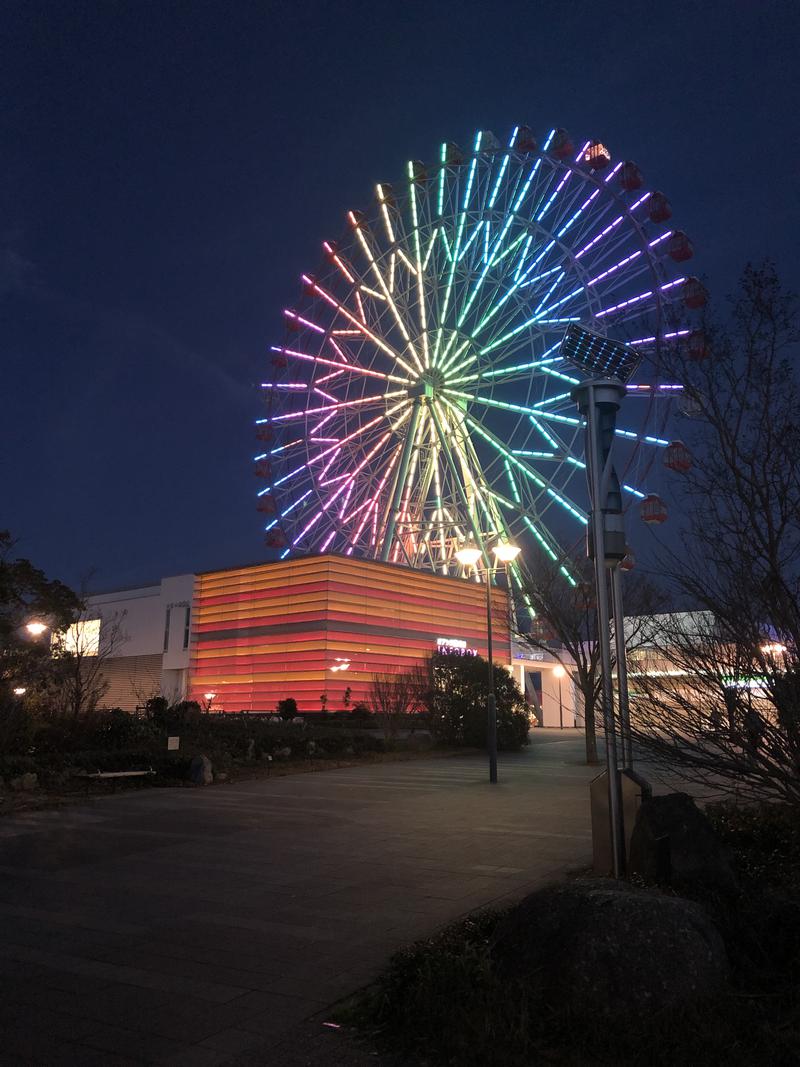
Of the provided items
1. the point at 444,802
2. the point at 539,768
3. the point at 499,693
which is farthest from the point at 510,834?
the point at 499,693

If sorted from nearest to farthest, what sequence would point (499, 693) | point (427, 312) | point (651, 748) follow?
point (651, 748) < point (499, 693) < point (427, 312)

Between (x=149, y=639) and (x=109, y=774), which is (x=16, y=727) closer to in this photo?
(x=109, y=774)

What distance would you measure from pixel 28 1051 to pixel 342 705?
31.6 metres

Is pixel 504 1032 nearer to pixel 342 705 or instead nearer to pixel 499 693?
pixel 499 693

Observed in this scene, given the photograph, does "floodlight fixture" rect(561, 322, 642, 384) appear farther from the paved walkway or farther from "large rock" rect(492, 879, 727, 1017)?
"large rock" rect(492, 879, 727, 1017)

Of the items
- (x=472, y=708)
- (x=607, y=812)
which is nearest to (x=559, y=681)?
(x=472, y=708)

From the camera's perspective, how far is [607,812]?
7211mm

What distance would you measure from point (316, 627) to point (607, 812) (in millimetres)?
29481

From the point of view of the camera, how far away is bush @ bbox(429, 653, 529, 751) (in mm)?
25859

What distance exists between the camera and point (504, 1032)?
12.2ft

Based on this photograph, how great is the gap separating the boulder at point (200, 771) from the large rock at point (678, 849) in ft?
37.8

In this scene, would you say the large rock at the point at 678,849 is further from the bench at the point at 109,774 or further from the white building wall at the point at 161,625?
the white building wall at the point at 161,625

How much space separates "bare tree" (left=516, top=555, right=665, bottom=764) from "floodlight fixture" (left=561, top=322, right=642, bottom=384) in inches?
480

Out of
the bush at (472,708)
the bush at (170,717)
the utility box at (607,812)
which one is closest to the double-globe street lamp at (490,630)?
the bush at (472,708)
